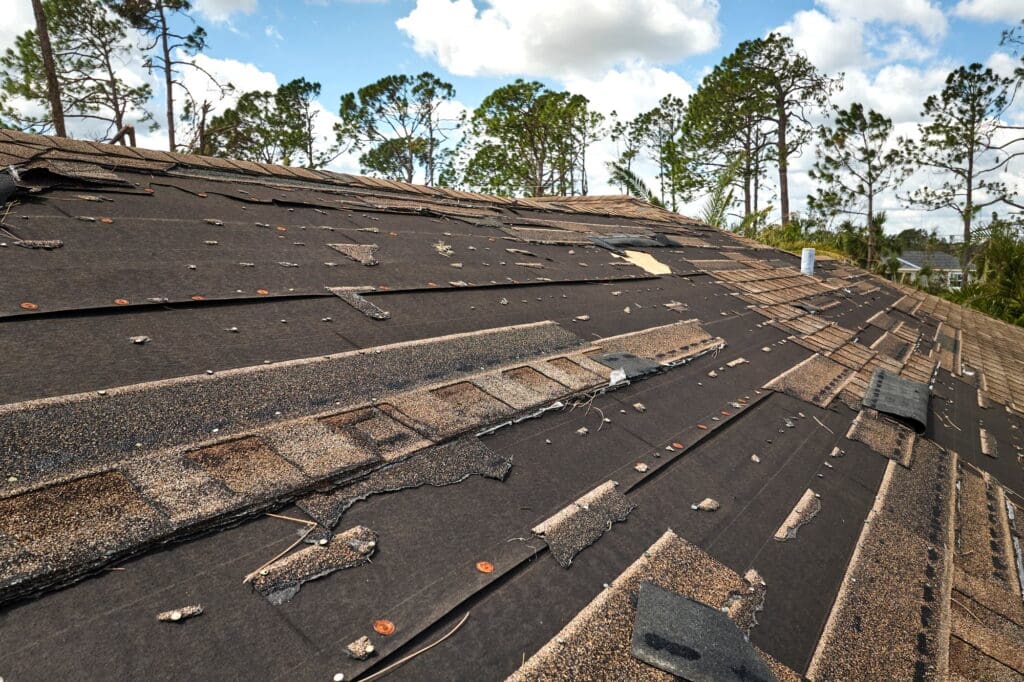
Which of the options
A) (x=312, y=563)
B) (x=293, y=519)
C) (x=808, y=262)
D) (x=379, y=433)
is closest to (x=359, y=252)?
(x=379, y=433)

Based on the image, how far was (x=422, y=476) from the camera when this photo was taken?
1395 millimetres

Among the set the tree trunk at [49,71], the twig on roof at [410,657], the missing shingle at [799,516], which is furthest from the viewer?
the tree trunk at [49,71]

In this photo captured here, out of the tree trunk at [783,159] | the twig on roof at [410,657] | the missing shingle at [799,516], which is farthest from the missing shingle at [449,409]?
the tree trunk at [783,159]

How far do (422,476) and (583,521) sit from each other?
431mm

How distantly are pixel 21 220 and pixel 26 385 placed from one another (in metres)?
1.62

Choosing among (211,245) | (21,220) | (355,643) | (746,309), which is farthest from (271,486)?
(746,309)

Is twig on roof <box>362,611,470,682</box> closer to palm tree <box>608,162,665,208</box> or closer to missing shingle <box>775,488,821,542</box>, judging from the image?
missing shingle <box>775,488,821,542</box>

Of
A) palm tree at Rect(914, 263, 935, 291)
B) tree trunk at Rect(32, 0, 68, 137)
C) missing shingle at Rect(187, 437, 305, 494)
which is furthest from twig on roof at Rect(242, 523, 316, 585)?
palm tree at Rect(914, 263, 935, 291)

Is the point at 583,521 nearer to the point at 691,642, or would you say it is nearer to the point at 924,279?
the point at 691,642

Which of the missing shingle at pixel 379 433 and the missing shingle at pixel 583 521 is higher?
the missing shingle at pixel 379 433

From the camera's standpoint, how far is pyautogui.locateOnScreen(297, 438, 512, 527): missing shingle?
1.20 meters

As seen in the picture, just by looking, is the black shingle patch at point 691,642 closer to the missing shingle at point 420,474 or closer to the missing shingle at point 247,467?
the missing shingle at point 420,474

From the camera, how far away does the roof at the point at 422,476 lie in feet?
3.12

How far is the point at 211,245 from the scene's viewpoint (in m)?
2.72
